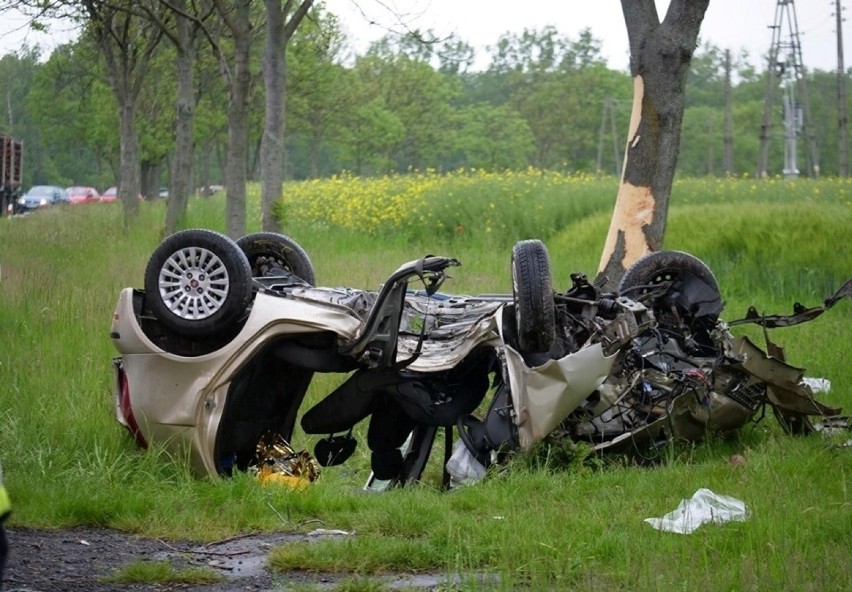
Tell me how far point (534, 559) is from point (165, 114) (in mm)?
35279

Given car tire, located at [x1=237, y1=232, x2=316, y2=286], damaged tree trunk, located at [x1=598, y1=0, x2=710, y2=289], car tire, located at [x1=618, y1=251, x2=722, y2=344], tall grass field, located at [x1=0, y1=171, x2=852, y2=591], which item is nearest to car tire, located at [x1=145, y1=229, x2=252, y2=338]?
tall grass field, located at [x1=0, y1=171, x2=852, y2=591]

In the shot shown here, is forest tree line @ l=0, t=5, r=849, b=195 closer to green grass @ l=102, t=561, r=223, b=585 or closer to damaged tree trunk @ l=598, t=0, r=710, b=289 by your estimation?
damaged tree trunk @ l=598, t=0, r=710, b=289

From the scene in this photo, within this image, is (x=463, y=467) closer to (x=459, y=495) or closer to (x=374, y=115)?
(x=459, y=495)

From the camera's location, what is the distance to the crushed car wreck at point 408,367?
7457 mm

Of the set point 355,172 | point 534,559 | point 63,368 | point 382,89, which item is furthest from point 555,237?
point 355,172

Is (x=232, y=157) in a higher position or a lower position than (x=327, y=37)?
lower

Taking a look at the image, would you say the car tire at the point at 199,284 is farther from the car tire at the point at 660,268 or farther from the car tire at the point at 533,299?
the car tire at the point at 660,268

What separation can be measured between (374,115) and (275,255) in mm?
45990

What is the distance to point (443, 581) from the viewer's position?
5297 millimetres

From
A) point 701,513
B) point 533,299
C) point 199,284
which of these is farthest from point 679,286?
Answer: point 199,284

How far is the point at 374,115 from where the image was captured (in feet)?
179

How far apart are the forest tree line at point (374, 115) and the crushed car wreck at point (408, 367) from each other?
745 centimetres

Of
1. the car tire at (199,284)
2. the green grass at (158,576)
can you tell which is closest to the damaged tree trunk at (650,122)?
the car tire at (199,284)

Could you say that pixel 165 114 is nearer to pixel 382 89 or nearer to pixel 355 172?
pixel 382 89
